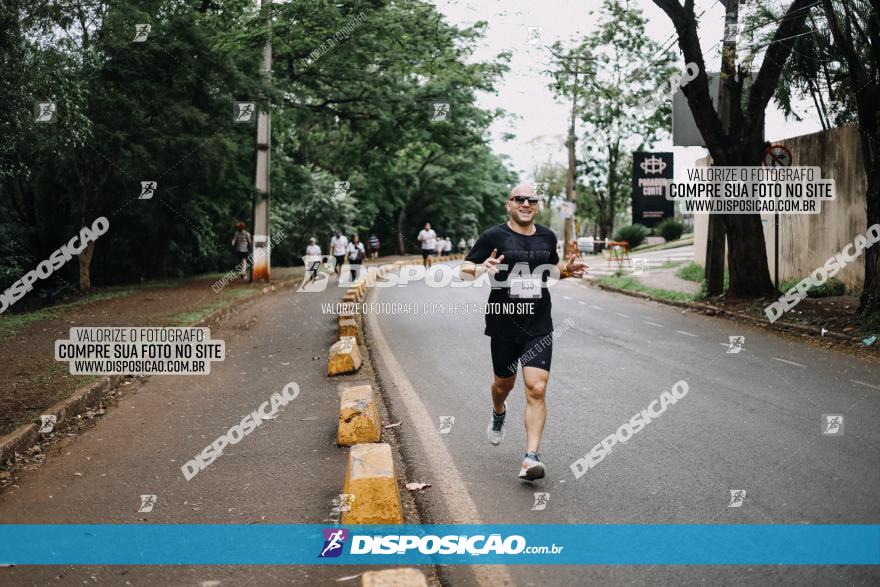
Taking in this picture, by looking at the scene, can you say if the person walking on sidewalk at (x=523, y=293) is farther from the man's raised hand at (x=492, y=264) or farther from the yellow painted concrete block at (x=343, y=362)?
the yellow painted concrete block at (x=343, y=362)

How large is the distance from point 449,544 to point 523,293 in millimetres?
1996

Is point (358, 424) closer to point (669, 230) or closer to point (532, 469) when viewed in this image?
point (532, 469)

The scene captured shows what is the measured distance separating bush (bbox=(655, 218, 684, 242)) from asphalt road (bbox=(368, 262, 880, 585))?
44.3 m

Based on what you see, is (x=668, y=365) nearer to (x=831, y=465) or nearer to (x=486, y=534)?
(x=831, y=465)

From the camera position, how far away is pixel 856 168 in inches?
688

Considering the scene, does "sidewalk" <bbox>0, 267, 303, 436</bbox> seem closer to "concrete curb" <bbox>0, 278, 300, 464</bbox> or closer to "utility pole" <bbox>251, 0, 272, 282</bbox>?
"concrete curb" <bbox>0, 278, 300, 464</bbox>

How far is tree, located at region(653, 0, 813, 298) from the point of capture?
1712 cm

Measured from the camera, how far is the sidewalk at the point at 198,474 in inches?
176

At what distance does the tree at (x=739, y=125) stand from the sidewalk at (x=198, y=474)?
1048 cm

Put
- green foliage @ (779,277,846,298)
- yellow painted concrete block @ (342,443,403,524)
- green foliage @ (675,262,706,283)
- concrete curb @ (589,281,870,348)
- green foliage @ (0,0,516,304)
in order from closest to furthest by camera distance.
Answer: yellow painted concrete block @ (342,443,403,524) < concrete curb @ (589,281,870,348) < green foliage @ (779,277,846,298) < green foliage @ (0,0,516,304) < green foliage @ (675,262,706,283)

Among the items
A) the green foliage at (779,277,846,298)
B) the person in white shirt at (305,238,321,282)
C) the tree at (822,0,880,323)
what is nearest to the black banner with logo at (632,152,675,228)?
the person in white shirt at (305,238,321,282)

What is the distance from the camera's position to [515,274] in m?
6.04

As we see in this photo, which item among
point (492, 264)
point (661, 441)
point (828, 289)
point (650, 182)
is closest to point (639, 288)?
point (828, 289)

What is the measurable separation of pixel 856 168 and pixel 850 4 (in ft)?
12.6
